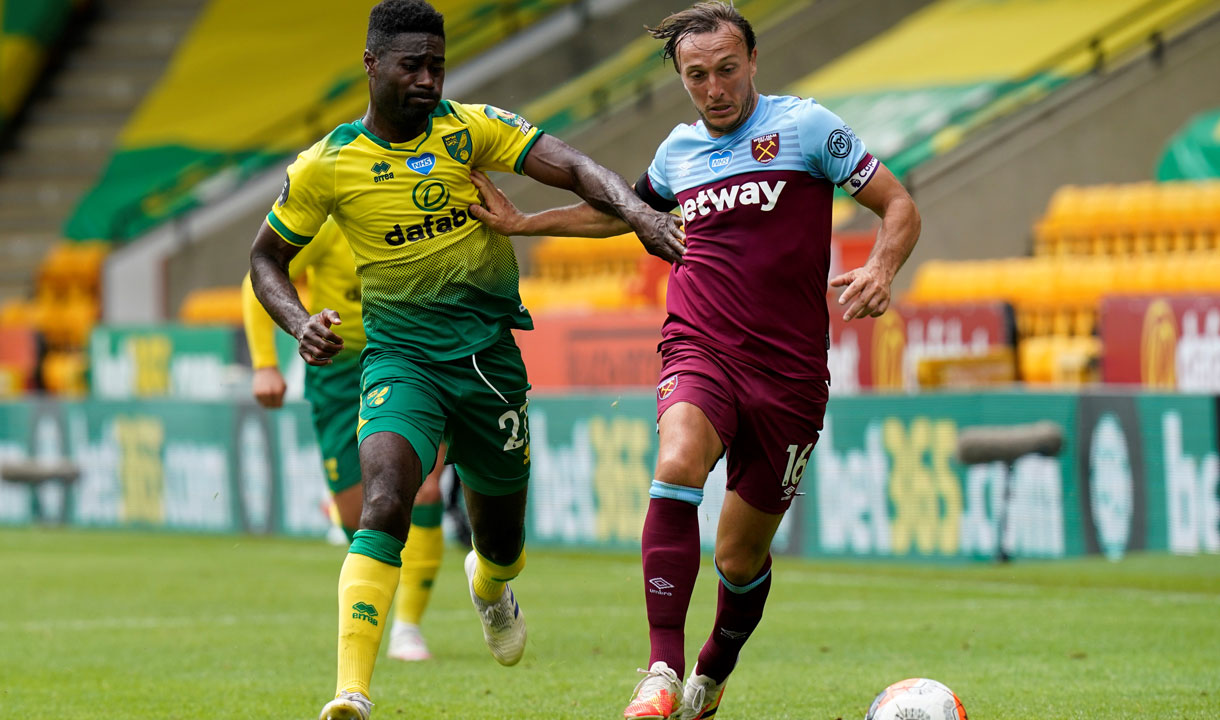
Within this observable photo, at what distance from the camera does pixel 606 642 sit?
8.67m

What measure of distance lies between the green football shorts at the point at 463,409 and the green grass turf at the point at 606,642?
870mm

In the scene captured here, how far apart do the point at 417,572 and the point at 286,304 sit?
270 cm

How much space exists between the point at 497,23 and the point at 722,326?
22278mm

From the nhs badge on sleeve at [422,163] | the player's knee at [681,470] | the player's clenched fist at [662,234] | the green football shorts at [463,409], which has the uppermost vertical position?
the nhs badge on sleeve at [422,163]

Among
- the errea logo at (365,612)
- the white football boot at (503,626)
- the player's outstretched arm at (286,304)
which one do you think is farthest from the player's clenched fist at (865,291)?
the white football boot at (503,626)

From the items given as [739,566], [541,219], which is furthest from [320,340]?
[739,566]

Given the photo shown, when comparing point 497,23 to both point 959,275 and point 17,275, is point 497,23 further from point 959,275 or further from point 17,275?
point 959,275

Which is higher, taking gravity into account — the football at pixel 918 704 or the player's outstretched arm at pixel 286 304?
the player's outstretched arm at pixel 286 304

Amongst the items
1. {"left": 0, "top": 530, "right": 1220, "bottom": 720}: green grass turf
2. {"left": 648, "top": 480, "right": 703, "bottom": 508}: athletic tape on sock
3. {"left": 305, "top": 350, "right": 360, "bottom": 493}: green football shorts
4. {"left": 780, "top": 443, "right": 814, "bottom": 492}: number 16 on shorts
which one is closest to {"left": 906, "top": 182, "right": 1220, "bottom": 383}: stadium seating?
{"left": 0, "top": 530, "right": 1220, "bottom": 720}: green grass turf

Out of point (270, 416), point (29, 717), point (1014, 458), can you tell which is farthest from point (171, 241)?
point (29, 717)

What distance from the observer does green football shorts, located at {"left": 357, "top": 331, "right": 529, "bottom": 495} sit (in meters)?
5.85

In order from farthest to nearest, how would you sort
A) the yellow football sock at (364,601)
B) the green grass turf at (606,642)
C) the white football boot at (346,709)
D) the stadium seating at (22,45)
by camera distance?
the stadium seating at (22,45) → the green grass turf at (606,642) → the yellow football sock at (364,601) → the white football boot at (346,709)

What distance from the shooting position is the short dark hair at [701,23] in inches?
225

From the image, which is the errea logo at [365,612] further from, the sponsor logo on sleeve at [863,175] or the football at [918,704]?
the sponsor logo on sleeve at [863,175]
